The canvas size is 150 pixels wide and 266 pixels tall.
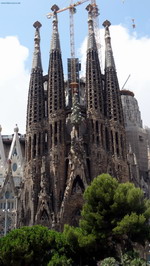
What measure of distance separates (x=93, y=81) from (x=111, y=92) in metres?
2.70

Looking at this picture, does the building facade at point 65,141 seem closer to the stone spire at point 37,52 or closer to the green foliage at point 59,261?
the stone spire at point 37,52

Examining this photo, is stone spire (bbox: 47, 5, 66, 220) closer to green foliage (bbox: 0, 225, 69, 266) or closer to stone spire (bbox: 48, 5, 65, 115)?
stone spire (bbox: 48, 5, 65, 115)

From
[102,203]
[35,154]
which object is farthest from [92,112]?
[102,203]

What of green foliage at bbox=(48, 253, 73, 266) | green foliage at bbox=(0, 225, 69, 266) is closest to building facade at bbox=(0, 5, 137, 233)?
green foliage at bbox=(0, 225, 69, 266)

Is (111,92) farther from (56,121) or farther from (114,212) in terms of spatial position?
(114,212)

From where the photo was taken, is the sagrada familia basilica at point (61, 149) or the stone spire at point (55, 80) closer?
the sagrada familia basilica at point (61, 149)

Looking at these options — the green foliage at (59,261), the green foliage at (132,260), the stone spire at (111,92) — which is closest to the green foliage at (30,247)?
the green foliage at (59,261)

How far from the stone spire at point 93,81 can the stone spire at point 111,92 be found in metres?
1.04

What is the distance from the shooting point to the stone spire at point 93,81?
4455 centimetres

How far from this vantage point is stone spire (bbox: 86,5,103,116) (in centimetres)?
4455

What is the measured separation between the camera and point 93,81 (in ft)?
151

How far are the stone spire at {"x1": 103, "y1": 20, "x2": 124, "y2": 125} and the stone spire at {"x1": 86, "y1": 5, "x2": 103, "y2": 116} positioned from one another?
1.04m

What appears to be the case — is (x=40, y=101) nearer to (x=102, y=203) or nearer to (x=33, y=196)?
(x=33, y=196)

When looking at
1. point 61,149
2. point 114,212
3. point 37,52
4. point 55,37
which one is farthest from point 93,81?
point 114,212
